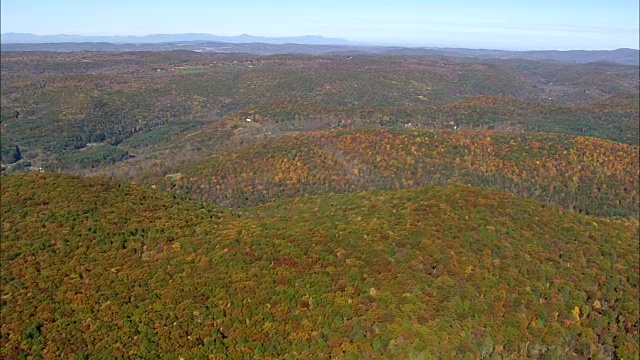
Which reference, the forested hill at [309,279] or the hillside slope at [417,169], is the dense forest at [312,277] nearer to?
the forested hill at [309,279]

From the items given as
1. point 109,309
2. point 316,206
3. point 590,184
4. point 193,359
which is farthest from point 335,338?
point 590,184

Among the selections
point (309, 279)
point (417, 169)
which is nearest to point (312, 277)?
point (309, 279)

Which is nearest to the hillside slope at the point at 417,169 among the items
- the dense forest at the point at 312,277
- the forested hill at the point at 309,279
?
the dense forest at the point at 312,277

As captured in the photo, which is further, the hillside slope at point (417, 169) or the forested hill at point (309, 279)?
the hillside slope at point (417, 169)

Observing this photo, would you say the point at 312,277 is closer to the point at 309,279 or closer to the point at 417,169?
the point at 309,279

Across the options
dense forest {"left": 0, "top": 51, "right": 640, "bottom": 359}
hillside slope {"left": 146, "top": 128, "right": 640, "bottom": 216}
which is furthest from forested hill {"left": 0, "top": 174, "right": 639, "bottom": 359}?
hillside slope {"left": 146, "top": 128, "right": 640, "bottom": 216}

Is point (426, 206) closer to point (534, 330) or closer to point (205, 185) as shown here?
point (534, 330)

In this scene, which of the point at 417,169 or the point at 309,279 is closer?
the point at 309,279

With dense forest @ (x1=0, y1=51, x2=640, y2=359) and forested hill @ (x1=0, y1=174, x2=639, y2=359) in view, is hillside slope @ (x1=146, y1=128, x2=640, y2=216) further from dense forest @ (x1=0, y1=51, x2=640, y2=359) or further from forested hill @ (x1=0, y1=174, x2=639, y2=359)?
forested hill @ (x1=0, y1=174, x2=639, y2=359)

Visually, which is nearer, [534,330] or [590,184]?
[534,330]
